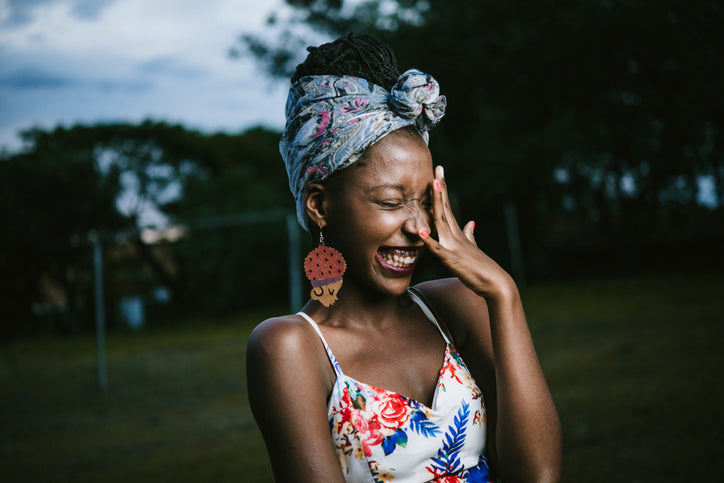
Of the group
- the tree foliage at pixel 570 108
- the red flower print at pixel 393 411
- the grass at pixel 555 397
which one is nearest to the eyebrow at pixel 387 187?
the red flower print at pixel 393 411

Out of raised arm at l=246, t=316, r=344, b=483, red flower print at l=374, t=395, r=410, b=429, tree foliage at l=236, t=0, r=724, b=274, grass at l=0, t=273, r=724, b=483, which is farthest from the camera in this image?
tree foliage at l=236, t=0, r=724, b=274

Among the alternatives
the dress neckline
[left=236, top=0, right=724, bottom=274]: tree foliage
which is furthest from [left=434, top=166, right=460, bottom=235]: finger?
[left=236, top=0, right=724, bottom=274]: tree foliage

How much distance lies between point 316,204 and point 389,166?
0.77 ft

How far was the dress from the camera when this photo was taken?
1.62 metres

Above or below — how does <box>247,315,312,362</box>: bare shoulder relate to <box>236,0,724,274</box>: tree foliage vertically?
below

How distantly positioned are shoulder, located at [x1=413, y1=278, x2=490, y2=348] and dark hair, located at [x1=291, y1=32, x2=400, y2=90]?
0.64 metres

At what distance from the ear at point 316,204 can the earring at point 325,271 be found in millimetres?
24

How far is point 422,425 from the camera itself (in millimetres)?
1651

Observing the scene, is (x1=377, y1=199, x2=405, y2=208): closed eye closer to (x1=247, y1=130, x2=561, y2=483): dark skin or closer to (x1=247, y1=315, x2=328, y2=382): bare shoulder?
(x1=247, y1=130, x2=561, y2=483): dark skin

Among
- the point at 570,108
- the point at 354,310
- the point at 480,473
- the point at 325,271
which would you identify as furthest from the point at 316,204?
the point at 570,108

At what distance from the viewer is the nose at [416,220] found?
66.3 inches

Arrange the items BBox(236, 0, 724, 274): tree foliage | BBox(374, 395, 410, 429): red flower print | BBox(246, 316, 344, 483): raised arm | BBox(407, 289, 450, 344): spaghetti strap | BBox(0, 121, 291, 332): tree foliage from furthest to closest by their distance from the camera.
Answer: BBox(0, 121, 291, 332): tree foliage
BBox(236, 0, 724, 274): tree foliage
BBox(407, 289, 450, 344): spaghetti strap
BBox(374, 395, 410, 429): red flower print
BBox(246, 316, 344, 483): raised arm

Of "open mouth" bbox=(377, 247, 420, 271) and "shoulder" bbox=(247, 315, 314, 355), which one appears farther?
"open mouth" bbox=(377, 247, 420, 271)

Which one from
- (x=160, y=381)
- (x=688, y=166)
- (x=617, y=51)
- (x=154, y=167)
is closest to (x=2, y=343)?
(x=154, y=167)
